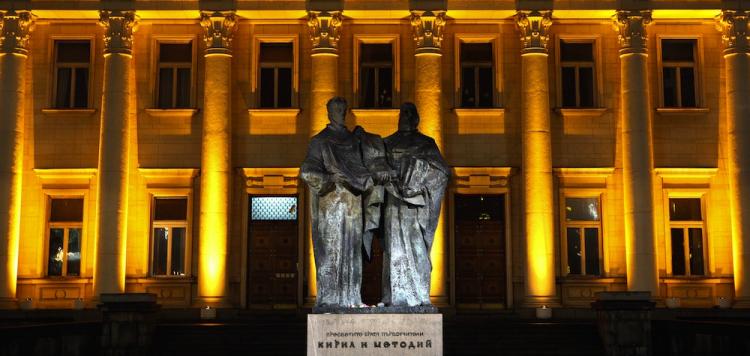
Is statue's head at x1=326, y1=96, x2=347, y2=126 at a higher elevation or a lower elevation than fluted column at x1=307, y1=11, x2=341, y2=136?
lower

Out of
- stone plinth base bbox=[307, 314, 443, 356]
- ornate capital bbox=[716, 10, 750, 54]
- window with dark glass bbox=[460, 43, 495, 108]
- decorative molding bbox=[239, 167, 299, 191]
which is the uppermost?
ornate capital bbox=[716, 10, 750, 54]

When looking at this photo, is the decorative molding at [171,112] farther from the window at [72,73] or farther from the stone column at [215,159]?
the window at [72,73]

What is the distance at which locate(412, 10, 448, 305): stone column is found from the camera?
31.4 metres

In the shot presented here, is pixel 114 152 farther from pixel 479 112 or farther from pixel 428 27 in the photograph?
pixel 479 112

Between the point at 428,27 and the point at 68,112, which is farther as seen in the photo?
the point at 68,112

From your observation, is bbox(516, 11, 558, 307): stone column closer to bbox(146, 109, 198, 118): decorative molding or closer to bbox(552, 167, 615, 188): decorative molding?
bbox(552, 167, 615, 188): decorative molding

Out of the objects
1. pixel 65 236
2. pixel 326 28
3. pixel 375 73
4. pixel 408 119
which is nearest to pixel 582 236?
pixel 375 73

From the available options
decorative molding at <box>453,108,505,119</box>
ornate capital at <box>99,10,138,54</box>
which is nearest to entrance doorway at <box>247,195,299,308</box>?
decorative molding at <box>453,108,505,119</box>

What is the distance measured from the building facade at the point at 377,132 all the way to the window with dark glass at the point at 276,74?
0.21ft

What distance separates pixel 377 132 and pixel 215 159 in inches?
200

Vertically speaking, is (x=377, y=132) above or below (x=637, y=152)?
above

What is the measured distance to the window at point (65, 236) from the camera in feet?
107

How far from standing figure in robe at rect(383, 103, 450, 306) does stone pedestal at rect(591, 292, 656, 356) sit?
40.3 ft

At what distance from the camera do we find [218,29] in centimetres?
3234
